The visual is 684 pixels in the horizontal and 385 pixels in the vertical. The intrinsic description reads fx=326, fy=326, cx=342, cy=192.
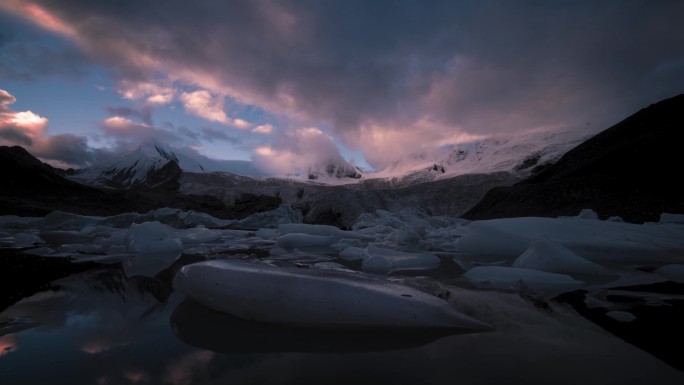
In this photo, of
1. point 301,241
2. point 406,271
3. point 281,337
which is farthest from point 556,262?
point 301,241

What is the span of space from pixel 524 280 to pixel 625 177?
17.8 m

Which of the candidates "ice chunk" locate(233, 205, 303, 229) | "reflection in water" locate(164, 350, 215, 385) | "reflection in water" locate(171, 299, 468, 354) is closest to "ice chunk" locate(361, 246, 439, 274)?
"reflection in water" locate(171, 299, 468, 354)

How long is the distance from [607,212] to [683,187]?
2.75 meters

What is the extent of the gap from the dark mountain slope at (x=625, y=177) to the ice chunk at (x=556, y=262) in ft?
43.3

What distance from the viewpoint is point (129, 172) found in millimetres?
79000

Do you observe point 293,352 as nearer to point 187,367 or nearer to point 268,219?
point 187,367

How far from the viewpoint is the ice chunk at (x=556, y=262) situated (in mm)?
2791

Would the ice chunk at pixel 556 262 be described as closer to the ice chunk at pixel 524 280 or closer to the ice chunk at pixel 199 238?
the ice chunk at pixel 524 280

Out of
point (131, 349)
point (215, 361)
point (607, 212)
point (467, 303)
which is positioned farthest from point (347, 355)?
point (607, 212)

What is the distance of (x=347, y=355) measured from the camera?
117cm

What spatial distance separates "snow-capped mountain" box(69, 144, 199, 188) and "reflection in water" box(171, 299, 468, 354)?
80.2 m

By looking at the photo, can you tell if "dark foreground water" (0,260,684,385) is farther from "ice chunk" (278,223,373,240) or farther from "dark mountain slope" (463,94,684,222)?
"dark mountain slope" (463,94,684,222)

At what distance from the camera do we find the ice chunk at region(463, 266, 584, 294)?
223 centimetres

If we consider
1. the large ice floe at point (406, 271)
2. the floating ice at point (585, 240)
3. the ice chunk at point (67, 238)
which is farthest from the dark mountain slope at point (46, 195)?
the floating ice at point (585, 240)
